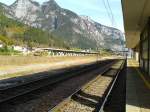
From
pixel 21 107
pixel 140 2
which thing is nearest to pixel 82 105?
pixel 21 107

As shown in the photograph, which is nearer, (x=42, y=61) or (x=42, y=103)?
(x=42, y=103)

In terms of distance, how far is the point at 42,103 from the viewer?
15.0m

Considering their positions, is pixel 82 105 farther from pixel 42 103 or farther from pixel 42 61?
pixel 42 61

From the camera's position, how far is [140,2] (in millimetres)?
21391

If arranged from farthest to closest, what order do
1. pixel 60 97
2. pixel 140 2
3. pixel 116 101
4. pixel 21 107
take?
1. pixel 140 2
2. pixel 60 97
3. pixel 116 101
4. pixel 21 107

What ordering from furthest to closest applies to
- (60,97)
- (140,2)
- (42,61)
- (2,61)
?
(42,61) < (2,61) < (140,2) < (60,97)

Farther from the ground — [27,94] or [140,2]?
[140,2]

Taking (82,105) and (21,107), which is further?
(82,105)

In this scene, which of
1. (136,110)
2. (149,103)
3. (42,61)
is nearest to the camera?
(136,110)

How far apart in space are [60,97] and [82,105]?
9.67 feet

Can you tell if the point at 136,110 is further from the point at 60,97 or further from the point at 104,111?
the point at 60,97

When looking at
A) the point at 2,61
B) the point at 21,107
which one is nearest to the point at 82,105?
the point at 21,107

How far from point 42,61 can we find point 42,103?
5145 cm

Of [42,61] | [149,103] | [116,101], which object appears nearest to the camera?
[149,103]
